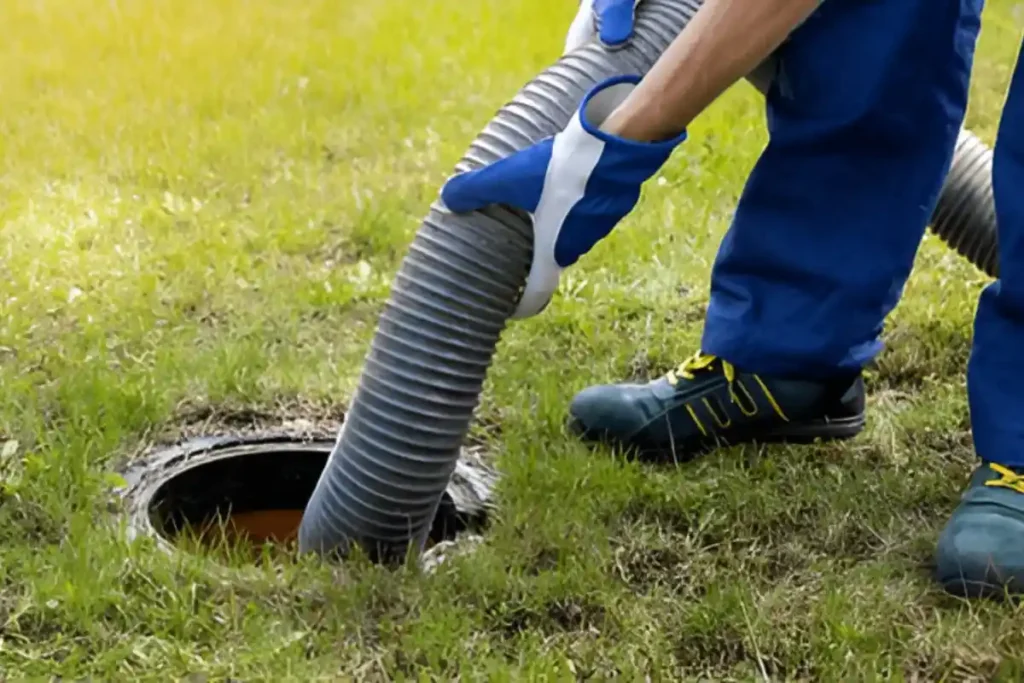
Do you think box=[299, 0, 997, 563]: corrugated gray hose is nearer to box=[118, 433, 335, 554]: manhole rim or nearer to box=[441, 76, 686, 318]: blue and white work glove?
box=[441, 76, 686, 318]: blue and white work glove

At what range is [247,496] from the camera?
2043 mm

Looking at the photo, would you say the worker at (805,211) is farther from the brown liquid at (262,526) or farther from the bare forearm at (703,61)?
the brown liquid at (262,526)

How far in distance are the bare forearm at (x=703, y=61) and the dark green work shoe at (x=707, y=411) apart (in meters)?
0.57

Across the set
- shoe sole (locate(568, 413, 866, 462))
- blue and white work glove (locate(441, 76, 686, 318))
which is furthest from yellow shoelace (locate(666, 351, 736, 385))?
blue and white work glove (locate(441, 76, 686, 318))

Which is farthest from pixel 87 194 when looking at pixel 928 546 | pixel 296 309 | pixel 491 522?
pixel 928 546

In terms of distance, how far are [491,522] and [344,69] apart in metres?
2.51

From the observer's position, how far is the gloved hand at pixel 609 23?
5.51ft

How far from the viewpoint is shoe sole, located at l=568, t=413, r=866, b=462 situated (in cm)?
204

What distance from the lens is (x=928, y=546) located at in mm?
1776

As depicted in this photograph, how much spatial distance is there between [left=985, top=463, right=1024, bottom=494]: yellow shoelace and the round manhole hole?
0.72m

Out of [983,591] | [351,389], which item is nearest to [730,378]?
[983,591]

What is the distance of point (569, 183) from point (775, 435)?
2.38ft

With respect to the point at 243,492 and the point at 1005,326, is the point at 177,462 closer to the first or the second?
the point at 243,492

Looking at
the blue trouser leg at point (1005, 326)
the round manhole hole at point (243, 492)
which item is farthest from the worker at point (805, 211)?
the round manhole hole at point (243, 492)
